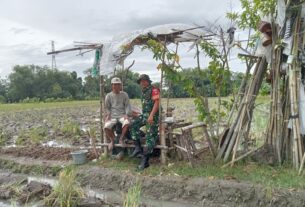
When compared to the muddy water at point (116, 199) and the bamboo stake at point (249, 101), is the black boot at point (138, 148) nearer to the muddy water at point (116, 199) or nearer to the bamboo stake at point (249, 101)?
the muddy water at point (116, 199)

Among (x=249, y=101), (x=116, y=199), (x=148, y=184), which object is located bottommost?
(x=116, y=199)

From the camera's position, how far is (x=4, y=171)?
8078 mm

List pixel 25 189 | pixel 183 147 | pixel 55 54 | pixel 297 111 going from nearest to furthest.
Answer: pixel 297 111, pixel 25 189, pixel 183 147, pixel 55 54

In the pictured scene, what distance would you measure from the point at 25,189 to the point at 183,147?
2758 mm

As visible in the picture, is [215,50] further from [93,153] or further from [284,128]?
[93,153]

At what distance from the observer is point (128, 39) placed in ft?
22.2

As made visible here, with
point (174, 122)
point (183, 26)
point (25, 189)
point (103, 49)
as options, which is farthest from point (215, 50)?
point (25, 189)

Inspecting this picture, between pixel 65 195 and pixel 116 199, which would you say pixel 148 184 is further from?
pixel 65 195

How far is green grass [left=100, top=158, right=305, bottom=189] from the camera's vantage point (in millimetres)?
5347

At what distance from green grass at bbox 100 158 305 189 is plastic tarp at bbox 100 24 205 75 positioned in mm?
1873

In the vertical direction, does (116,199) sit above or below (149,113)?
below

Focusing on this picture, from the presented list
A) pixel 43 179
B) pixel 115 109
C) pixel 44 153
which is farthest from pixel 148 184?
pixel 44 153

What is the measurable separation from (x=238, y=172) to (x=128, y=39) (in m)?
2.94

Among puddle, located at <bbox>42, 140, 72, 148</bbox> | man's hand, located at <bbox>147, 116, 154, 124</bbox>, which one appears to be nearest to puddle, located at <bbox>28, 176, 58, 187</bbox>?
man's hand, located at <bbox>147, 116, 154, 124</bbox>
